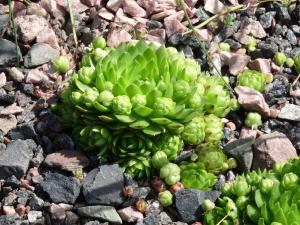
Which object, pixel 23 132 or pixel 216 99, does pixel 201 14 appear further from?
pixel 23 132

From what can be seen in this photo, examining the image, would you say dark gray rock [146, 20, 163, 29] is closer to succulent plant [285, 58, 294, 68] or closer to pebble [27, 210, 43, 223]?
succulent plant [285, 58, 294, 68]

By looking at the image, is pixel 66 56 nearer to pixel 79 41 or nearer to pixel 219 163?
pixel 79 41

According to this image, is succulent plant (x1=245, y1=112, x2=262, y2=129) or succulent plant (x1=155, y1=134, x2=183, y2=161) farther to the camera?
succulent plant (x1=245, y1=112, x2=262, y2=129)

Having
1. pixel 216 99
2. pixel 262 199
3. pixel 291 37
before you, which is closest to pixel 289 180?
pixel 262 199

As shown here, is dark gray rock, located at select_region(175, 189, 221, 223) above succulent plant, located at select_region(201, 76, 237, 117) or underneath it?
underneath

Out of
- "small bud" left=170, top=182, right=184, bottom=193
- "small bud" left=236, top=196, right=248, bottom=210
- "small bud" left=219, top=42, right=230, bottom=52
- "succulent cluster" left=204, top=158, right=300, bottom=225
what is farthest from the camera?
"small bud" left=219, top=42, right=230, bottom=52

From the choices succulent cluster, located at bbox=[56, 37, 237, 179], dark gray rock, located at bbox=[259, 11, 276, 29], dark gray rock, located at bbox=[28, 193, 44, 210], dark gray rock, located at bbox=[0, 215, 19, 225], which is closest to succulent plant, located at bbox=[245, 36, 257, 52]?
dark gray rock, located at bbox=[259, 11, 276, 29]

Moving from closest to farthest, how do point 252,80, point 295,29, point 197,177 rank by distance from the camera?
point 197,177 < point 252,80 < point 295,29
